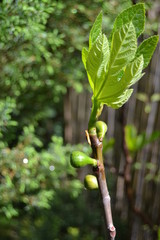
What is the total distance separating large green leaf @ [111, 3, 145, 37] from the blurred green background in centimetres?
32

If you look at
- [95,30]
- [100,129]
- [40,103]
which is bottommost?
[40,103]

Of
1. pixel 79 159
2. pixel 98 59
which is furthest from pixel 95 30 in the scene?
pixel 79 159

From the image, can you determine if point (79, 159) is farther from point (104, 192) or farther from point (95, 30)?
point (95, 30)

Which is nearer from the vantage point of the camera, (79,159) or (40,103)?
(79,159)

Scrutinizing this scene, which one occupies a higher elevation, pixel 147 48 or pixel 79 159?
pixel 147 48

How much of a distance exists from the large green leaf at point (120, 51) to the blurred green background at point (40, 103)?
344mm

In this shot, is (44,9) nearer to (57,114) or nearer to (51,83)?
(51,83)

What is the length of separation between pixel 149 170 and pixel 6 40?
2.54 feet

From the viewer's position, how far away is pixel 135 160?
128cm

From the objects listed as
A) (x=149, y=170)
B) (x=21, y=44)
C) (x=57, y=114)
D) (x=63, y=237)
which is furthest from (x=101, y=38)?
(x=57, y=114)

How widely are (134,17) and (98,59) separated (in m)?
0.06

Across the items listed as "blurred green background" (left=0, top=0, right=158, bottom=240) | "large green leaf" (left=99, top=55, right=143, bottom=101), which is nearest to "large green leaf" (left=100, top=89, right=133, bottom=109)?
"large green leaf" (left=99, top=55, right=143, bottom=101)

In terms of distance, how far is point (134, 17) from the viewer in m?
0.37

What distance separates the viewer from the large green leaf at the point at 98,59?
36 centimetres
